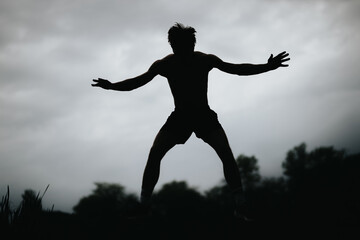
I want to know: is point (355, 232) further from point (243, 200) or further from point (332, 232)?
point (243, 200)

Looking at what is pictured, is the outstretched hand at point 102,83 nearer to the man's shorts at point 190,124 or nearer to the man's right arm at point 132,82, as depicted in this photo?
the man's right arm at point 132,82

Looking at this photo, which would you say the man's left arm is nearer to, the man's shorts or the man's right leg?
the man's shorts

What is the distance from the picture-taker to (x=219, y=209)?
158 ft

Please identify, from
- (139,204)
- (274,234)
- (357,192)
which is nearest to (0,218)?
(139,204)

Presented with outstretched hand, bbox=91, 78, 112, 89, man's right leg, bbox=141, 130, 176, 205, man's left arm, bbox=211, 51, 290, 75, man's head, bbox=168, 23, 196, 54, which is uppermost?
man's head, bbox=168, 23, 196, 54

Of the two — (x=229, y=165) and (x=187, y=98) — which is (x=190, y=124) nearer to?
(x=187, y=98)

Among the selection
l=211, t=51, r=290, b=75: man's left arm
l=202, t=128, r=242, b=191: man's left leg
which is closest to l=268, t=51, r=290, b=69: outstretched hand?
l=211, t=51, r=290, b=75: man's left arm

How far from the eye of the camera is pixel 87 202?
7588 centimetres

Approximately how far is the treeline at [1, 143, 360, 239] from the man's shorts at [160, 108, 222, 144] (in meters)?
1.09

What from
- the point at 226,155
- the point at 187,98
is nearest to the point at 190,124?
the point at 187,98

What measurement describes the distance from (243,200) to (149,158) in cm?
137

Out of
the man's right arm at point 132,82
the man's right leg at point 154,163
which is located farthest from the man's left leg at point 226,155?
the man's right arm at point 132,82

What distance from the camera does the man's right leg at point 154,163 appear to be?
385 cm

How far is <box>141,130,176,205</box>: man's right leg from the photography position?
3.85m
